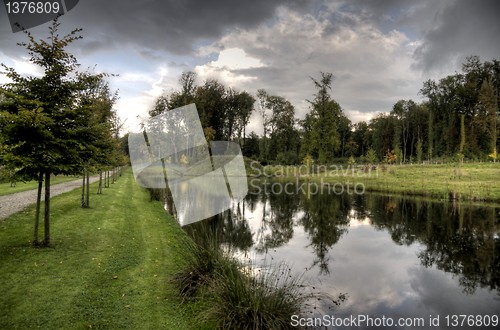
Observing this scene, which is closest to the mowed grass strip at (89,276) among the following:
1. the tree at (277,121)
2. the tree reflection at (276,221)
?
the tree reflection at (276,221)

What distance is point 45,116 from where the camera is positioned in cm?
872

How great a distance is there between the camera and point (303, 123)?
80875 mm

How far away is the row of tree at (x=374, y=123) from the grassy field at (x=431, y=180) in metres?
8.16

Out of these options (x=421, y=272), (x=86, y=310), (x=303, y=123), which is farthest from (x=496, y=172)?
(x=303, y=123)

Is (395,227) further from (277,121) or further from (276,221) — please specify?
(277,121)

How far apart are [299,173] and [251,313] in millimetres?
49830

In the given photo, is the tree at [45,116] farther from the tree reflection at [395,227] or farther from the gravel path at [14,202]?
the gravel path at [14,202]

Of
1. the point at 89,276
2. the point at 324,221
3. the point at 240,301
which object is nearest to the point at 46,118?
the point at 89,276

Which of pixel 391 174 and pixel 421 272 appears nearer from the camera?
pixel 421 272

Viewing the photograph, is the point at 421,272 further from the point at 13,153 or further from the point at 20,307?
the point at 13,153

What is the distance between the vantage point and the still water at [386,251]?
8.45 m

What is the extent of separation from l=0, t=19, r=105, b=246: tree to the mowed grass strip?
1.47m

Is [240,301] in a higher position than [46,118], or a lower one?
lower

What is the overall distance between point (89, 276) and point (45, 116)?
4.67 m
